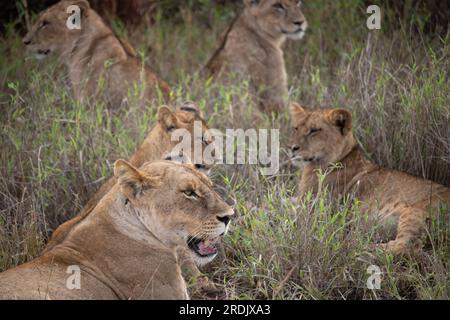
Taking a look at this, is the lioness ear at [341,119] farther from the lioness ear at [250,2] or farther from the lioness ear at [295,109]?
the lioness ear at [250,2]

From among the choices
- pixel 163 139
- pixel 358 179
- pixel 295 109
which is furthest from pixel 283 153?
pixel 163 139

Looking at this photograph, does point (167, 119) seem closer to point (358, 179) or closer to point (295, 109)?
point (295, 109)

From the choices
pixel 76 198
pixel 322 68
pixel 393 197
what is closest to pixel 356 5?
pixel 322 68

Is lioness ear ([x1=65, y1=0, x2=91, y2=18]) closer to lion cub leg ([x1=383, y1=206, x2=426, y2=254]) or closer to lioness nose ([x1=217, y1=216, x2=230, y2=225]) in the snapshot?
lion cub leg ([x1=383, y1=206, x2=426, y2=254])

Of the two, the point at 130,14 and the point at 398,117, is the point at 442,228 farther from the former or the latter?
the point at 130,14

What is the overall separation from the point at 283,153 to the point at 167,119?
126cm

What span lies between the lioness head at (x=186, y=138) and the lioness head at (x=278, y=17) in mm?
2923

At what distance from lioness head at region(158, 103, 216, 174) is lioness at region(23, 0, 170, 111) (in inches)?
76.0

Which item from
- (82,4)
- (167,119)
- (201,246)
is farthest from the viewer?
(82,4)

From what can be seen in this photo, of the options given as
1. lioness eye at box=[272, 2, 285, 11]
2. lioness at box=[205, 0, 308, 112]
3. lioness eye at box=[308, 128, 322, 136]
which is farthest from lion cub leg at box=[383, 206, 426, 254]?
lioness eye at box=[272, 2, 285, 11]

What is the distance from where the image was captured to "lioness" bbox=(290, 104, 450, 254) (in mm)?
5203

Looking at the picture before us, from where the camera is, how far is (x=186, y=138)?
5.50 metres

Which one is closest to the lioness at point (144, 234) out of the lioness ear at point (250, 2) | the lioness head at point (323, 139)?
the lioness head at point (323, 139)
